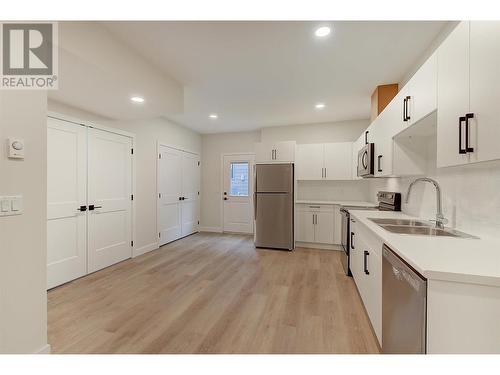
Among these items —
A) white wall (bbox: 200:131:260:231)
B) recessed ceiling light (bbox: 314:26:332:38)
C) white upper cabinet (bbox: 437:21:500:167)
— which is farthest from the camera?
white wall (bbox: 200:131:260:231)

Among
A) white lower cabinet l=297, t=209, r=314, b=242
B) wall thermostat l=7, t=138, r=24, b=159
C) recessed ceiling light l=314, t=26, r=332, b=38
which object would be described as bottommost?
white lower cabinet l=297, t=209, r=314, b=242

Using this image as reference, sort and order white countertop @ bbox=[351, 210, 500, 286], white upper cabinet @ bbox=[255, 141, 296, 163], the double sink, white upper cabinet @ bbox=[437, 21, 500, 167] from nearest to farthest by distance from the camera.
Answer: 1. white countertop @ bbox=[351, 210, 500, 286]
2. white upper cabinet @ bbox=[437, 21, 500, 167]
3. the double sink
4. white upper cabinet @ bbox=[255, 141, 296, 163]

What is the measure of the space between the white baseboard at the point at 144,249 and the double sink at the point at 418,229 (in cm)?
381

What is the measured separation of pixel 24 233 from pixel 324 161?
4.53 metres

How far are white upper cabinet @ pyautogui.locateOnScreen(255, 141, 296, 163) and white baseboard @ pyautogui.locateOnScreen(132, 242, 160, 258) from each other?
103 inches

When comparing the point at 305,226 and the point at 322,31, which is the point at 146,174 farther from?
the point at 322,31

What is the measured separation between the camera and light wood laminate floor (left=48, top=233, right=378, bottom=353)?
1823 mm

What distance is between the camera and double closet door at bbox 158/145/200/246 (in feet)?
15.8

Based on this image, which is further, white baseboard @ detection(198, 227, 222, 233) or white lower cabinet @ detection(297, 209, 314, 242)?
white baseboard @ detection(198, 227, 222, 233)

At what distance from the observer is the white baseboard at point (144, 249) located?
4.08m

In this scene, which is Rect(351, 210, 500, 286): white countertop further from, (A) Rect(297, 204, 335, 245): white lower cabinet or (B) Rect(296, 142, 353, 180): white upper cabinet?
(B) Rect(296, 142, 353, 180): white upper cabinet

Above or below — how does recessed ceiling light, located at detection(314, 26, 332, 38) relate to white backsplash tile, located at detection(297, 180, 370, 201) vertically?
above

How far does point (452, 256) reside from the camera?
1.15m

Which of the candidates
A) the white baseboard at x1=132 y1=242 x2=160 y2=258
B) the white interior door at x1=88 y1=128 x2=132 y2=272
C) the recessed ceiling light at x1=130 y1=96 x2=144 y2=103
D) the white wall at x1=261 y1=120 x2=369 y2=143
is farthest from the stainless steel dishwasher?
the white wall at x1=261 y1=120 x2=369 y2=143
